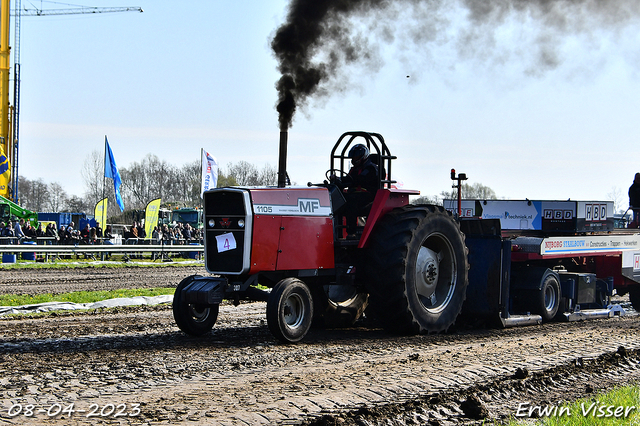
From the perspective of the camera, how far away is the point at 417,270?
28.8 feet

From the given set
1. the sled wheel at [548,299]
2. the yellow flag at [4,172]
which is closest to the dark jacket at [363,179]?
the sled wheel at [548,299]

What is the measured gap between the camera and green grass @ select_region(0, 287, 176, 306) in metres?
12.5

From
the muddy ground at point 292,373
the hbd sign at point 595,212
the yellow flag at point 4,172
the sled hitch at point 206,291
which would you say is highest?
the yellow flag at point 4,172

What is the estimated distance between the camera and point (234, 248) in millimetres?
7766

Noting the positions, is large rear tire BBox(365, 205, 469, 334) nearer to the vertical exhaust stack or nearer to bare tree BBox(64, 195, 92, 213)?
the vertical exhaust stack

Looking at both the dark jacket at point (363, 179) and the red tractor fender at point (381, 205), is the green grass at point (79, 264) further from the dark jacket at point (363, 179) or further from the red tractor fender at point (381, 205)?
the red tractor fender at point (381, 205)

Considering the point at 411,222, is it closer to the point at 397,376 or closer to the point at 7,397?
the point at 397,376

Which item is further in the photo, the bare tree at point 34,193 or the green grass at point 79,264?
the bare tree at point 34,193

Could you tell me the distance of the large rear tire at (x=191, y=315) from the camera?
313 inches

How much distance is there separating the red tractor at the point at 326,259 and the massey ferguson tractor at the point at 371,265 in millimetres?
13

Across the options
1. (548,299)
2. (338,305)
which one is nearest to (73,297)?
(338,305)

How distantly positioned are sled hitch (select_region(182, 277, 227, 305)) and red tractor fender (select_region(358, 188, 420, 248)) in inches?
72.2

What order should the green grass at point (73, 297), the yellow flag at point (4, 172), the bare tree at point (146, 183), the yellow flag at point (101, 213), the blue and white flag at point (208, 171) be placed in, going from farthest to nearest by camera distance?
the bare tree at point (146, 183)
the yellow flag at point (4, 172)
the yellow flag at point (101, 213)
the blue and white flag at point (208, 171)
the green grass at point (73, 297)

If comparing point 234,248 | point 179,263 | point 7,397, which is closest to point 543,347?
point 234,248
